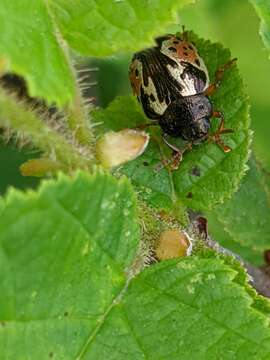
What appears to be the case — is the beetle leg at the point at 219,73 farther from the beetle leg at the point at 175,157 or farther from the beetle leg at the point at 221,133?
the beetle leg at the point at 175,157

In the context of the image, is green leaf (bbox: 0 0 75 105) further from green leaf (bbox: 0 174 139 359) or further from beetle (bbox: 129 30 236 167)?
beetle (bbox: 129 30 236 167)

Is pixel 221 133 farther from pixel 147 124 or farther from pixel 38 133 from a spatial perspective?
pixel 38 133

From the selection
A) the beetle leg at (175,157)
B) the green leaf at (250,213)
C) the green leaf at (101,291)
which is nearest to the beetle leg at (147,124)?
the beetle leg at (175,157)

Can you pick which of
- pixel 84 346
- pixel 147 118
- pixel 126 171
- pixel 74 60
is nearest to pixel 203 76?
pixel 147 118

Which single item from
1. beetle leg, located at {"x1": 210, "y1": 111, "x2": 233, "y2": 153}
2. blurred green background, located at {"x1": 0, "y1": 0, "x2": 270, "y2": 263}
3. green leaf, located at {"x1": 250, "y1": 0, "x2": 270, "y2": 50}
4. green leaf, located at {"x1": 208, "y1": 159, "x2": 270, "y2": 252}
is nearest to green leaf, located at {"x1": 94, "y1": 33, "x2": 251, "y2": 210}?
beetle leg, located at {"x1": 210, "y1": 111, "x2": 233, "y2": 153}

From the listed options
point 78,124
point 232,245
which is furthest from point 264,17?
point 232,245

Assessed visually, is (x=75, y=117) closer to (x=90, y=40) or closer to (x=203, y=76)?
(x=90, y=40)
